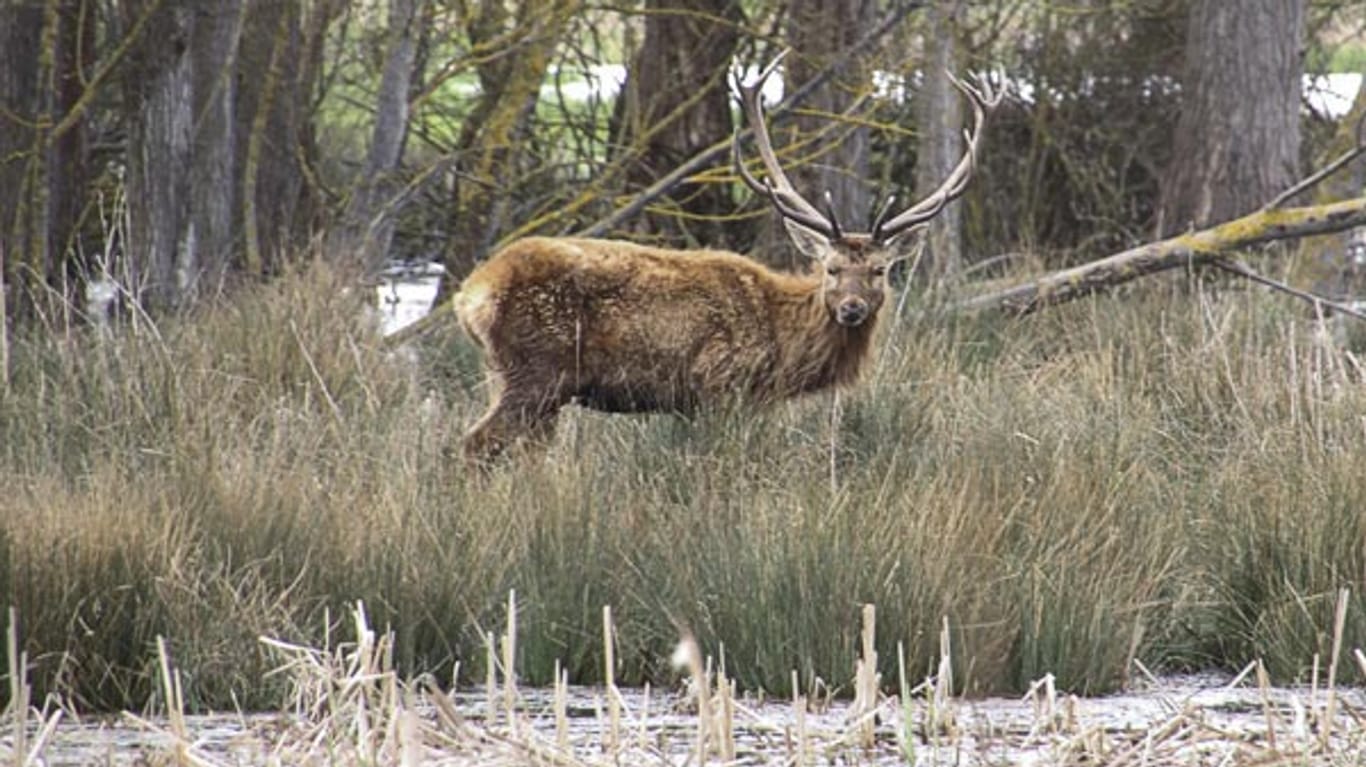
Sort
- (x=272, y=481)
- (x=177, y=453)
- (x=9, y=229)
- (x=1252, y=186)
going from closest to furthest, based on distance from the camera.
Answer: (x=272, y=481) → (x=177, y=453) → (x=9, y=229) → (x=1252, y=186)

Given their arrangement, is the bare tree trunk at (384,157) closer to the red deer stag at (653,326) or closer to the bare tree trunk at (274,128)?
the bare tree trunk at (274,128)

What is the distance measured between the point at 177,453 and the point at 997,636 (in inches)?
105

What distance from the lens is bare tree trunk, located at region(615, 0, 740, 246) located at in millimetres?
14734

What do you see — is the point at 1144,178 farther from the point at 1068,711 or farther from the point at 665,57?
the point at 1068,711

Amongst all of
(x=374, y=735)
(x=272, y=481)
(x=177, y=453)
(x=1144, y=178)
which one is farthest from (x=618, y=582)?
(x=1144, y=178)

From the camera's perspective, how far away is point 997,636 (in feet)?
22.5

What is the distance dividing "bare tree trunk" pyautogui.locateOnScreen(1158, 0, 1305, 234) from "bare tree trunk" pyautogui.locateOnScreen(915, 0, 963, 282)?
145 centimetres

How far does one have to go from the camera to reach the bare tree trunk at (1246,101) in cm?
1460

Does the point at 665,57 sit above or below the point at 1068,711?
above

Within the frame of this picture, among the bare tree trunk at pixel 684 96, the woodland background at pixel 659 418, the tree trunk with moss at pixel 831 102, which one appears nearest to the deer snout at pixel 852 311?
the woodland background at pixel 659 418

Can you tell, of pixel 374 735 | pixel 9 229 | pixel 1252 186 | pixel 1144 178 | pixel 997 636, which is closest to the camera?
pixel 374 735

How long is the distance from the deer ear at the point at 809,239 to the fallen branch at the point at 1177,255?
2035 millimetres

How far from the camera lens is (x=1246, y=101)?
14625 millimetres

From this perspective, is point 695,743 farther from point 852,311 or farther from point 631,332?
point 852,311
